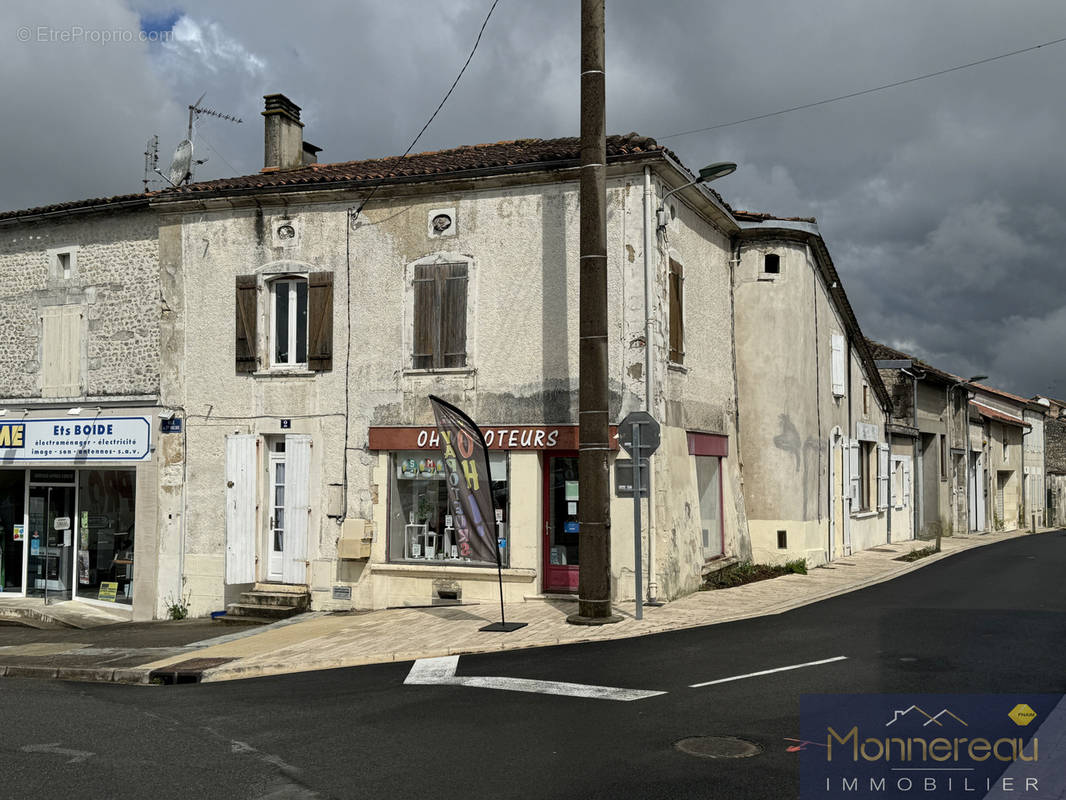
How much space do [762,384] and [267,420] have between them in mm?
8517

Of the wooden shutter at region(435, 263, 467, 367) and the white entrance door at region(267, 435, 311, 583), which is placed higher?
the wooden shutter at region(435, 263, 467, 367)

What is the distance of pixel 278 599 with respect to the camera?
14.4 metres

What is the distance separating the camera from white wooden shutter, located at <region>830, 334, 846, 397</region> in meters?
19.5

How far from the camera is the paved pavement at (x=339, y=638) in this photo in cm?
1042

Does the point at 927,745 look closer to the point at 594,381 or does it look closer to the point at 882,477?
the point at 594,381

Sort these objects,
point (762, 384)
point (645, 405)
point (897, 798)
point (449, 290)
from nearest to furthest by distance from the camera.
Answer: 1. point (897, 798)
2. point (645, 405)
3. point (449, 290)
4. point (762, 384)

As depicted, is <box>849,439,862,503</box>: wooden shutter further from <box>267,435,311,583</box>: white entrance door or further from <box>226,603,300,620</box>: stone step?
<box>226,603,300,620</box>: stone step

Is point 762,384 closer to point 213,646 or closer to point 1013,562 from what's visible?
point 1013,562

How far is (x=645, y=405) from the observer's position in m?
13.1

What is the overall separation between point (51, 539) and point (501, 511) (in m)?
8.73

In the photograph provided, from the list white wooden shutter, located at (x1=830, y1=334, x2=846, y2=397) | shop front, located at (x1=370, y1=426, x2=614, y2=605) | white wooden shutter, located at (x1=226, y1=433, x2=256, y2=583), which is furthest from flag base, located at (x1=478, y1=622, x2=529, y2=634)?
white wooden shutter, located at (x1=830, y1=334, x2=846, y2=397)

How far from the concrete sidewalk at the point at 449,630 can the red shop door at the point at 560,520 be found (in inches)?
18.7

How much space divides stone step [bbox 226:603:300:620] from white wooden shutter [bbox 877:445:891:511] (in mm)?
14373

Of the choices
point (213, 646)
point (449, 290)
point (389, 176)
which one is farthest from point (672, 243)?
point (213, 646)
